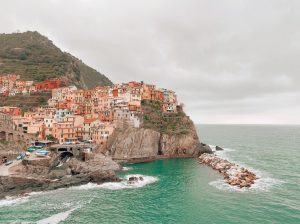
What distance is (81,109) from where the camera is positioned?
119m

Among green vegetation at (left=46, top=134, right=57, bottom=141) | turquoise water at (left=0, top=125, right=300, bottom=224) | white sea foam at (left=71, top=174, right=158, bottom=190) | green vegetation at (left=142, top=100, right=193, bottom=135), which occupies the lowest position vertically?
turquoise water at (left=0, top=125, right=300, bottom=224)

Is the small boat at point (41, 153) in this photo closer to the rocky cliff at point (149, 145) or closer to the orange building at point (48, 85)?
the rocky cliff at point (149, 145)

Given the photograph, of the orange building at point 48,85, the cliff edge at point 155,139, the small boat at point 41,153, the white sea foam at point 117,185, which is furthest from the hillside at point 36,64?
the white sea foam at point 117,185

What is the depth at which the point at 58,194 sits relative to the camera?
57.5 metres

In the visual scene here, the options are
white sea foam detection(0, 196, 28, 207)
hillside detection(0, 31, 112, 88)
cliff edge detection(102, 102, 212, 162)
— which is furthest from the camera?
hillside detection(0, 31, 112, 88)

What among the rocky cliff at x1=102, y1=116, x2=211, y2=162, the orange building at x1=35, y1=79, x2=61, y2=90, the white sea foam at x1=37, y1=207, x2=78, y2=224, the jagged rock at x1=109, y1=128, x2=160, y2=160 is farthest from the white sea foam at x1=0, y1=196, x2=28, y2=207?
the orange building at x1=35, y1=79, x2=61, y2=90

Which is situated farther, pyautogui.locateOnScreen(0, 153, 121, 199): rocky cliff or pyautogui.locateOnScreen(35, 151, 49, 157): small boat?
pyautogui.locateOnScreen(35, 151, 49, 157): small boat

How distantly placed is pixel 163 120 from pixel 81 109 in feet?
113

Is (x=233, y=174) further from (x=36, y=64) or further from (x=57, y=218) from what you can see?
(x=36, y=64)

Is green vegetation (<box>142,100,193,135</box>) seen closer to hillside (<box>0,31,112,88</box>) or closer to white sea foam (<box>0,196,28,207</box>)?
hillside (<box>0,31,112,88</box>)

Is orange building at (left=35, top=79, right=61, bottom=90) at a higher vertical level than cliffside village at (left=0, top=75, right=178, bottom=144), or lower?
higher

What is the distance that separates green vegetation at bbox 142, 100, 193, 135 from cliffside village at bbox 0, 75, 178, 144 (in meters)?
2.78

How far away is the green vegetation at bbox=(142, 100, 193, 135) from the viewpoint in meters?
111

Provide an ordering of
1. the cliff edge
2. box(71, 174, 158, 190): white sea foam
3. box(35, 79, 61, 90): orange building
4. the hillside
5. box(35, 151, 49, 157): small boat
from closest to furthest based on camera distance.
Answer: box(71, 174, 158, 190): white sea foam → box(35, 151, 49, 157): small boat → the cliff edge → box(35, 79, 61, 90): orange building → the hillside
